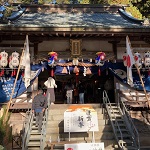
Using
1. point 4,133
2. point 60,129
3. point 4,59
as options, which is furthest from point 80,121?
point 4,59

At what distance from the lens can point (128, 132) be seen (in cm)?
1090

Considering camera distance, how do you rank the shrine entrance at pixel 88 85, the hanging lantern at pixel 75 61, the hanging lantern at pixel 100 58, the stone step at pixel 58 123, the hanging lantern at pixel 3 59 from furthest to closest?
1. the shrine entrance at pixel 88 85
2. the hanging lantern at pixel 75 61
3. the hanging lantern at pixel 100 58
4. the hanging lantern at pixel 3 59
5. the stone step at pixel 58 123

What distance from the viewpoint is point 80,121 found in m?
10.6

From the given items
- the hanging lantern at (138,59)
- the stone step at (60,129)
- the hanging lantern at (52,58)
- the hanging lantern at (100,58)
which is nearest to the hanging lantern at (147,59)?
the hanging lantern at (138,59)

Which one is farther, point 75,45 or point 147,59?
point 75,45

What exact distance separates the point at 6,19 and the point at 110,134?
7.70 meters

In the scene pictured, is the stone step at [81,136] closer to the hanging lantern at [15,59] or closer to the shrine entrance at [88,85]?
the hanging lantern at [15,59]

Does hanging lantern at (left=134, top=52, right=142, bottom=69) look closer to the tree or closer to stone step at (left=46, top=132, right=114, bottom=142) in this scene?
stone step at (left=46, top=132, right=114, bottom=142)

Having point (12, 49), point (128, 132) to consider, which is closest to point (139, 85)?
point (128, 132)

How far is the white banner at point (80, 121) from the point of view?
409 inches

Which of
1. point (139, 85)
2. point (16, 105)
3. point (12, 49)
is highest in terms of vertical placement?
point (12, 49)

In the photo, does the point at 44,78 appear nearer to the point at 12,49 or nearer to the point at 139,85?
the point at 12,49

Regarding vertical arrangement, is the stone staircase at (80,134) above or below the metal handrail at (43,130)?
below

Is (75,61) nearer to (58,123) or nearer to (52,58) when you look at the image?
(52,58)
